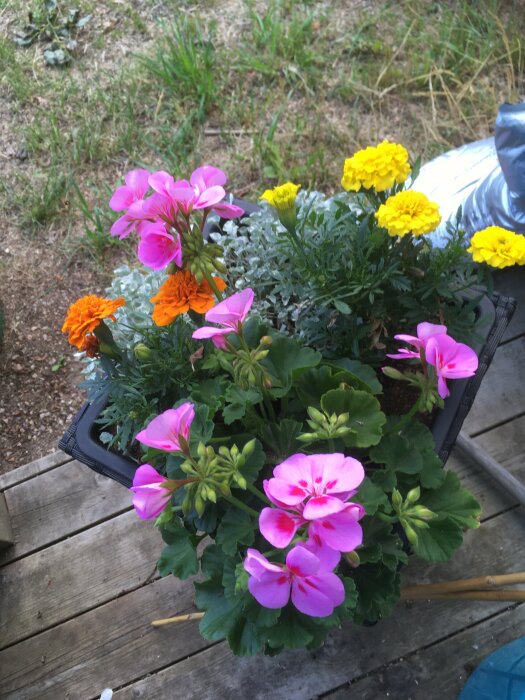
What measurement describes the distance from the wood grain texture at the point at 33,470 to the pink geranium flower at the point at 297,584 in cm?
90

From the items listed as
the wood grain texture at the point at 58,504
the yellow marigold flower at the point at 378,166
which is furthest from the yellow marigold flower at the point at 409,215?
the wood grain texture at the point at 58,504

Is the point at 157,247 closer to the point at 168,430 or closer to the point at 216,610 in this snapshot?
the point at 168,430

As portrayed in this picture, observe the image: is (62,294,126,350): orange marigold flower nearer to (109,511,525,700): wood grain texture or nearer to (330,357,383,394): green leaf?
(330,357,383,394): green leaf

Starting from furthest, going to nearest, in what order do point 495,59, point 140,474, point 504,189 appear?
point 495,59, point 504,189, point 140,474

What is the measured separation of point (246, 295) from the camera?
2.59 ft

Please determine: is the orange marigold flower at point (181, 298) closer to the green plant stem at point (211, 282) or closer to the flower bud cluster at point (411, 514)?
the green plant stem at point (211, 282)

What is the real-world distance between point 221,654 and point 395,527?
49 cm

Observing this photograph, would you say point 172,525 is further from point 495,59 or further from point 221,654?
point 495,59

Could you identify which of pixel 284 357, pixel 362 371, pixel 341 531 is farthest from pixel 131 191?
pixel 341 531

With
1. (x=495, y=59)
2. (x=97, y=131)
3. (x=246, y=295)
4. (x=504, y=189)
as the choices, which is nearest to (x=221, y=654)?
(x=246, y=295)

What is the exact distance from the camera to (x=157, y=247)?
851 mm

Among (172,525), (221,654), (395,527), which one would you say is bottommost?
(221,654)

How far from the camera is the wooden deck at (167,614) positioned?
48.9 inches

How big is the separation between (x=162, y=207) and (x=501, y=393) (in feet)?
3.07
